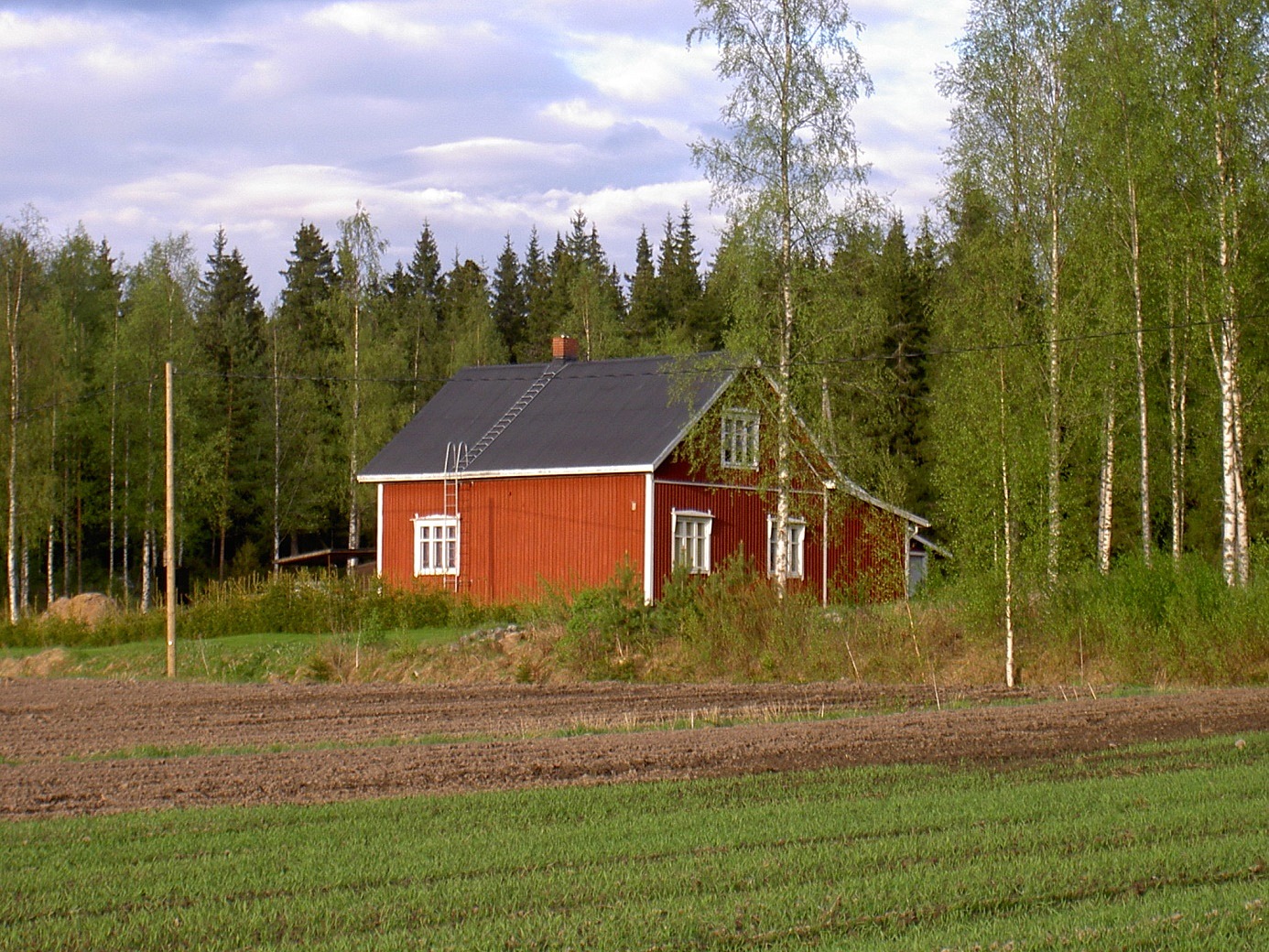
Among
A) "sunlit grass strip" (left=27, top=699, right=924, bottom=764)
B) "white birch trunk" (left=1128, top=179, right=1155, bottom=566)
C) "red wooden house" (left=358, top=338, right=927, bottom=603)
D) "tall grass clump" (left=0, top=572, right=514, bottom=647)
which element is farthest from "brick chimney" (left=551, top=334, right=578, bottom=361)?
"sunlit grass strip" (left=27, top=699, right=924, bottom=764)

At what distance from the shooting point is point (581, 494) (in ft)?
113

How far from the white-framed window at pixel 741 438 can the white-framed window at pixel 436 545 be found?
741cm

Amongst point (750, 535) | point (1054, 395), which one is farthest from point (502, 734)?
point (750, 535)

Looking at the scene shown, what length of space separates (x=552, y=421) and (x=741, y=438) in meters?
5.66

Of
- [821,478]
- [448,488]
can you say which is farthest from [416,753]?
[448,488]

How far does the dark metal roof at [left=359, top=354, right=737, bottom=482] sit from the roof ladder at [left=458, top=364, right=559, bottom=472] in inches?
1.6

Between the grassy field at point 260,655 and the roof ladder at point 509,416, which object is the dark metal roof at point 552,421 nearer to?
the roof ladder at point 509,416

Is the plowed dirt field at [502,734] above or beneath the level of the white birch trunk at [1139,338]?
beneath

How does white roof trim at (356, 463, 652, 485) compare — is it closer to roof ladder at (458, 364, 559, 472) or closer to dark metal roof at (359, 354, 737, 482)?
dark metal roof at (359, 354, 737, 482)

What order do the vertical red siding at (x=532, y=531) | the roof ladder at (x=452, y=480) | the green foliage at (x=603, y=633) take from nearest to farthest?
the green foliage at (x=603, y=633), the vertical red siding at (x=532, y=531), the roof ladder at (x=452, y=480)

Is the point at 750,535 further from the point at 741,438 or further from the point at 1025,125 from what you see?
the point at 1025,125

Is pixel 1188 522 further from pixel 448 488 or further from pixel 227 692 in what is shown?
pixel 227 692

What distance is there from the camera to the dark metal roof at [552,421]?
3428 centimetres

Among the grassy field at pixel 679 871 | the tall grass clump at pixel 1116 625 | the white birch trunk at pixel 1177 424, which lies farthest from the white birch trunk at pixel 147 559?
the grassy field at pixel 679 871
